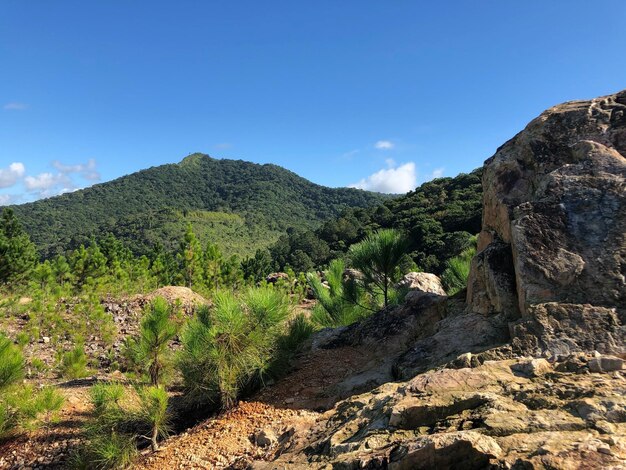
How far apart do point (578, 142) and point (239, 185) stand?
159m

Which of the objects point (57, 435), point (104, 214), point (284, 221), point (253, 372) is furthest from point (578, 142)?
point (104, 214)

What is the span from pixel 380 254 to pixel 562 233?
13.7ft

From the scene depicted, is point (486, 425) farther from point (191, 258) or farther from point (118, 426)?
point (191, 258)

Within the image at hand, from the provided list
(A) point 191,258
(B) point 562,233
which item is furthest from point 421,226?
(B) point 562,233

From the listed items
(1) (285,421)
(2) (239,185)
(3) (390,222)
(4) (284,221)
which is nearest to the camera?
(1) (285,421)

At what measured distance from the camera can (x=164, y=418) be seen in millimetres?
4762

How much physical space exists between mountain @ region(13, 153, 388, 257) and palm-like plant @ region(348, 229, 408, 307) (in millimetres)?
63955

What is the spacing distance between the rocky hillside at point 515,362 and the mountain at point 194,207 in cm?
6687

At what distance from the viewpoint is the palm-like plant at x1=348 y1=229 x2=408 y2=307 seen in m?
7.65

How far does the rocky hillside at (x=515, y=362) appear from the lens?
2.12 m

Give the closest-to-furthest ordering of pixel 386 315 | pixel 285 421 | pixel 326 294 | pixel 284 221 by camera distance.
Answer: pixel 285 421 → pixel 386 315 → pixel 326 294 → pixel 284 221

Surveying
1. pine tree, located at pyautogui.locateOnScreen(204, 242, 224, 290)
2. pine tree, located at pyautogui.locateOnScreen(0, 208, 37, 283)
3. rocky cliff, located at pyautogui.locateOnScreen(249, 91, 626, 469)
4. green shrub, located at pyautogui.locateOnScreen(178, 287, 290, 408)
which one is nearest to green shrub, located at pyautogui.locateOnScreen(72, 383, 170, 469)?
green shrub, located at pyautogui.locateOnScreen(178, 287, 290, 408)

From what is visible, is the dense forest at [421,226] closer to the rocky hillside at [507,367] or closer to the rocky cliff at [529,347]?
the rocky hillside at [507,367]

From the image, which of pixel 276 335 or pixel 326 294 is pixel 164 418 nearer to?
pixel 276 335
